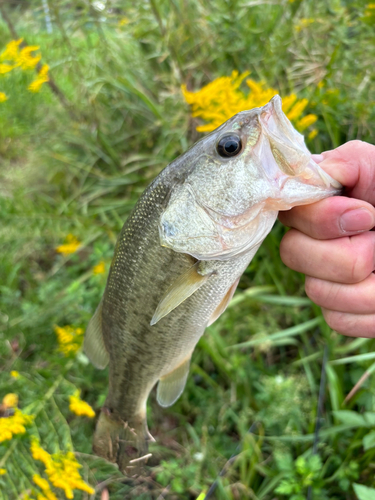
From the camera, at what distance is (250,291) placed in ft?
7.48

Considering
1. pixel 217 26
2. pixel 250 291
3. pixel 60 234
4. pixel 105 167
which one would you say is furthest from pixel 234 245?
pixel 105 167

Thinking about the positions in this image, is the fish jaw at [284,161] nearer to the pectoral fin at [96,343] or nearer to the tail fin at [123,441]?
the pectoral fin at [96,343]

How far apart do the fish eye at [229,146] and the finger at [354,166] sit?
0.29 metres

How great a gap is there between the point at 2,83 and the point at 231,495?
3.35 meters

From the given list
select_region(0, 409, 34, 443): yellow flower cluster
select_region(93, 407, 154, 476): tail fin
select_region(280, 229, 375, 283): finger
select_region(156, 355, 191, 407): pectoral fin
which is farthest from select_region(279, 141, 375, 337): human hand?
select_region(0, 409, 34, 443): yellow flower cluster

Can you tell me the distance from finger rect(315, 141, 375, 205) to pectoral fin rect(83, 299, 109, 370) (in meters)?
1.01

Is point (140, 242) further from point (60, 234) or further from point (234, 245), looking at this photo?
point (60, 234)

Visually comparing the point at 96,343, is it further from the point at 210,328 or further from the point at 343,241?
the point at 343,241

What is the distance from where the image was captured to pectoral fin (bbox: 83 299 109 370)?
56.0 inches

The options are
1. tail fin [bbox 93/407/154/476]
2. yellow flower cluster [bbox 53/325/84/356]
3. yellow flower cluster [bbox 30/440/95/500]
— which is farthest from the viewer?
yellow flower cluster [bbox 53/325/84/356]

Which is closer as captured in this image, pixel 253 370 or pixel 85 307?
pixel 253 370

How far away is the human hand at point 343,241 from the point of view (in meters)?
1.04

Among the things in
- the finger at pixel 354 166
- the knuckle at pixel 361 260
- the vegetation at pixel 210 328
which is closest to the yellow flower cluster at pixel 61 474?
the vegetation at pixel 210 328

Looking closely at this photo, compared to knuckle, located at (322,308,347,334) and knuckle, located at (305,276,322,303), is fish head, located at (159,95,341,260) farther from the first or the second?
knuckle, located at (322,308,347,334)
